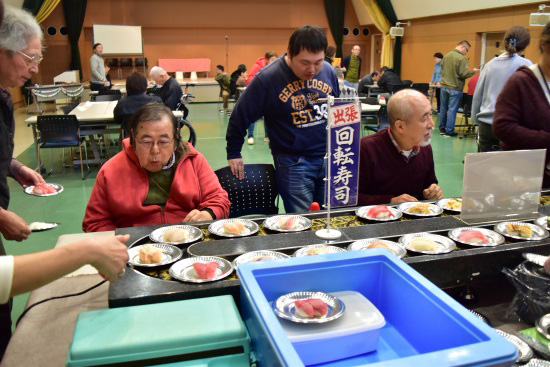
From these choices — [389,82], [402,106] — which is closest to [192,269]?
[402,106]

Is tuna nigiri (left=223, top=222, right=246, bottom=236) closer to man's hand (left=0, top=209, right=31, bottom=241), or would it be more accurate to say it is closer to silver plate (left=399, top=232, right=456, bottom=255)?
silver plate (left=399, top=232, right=456, bottom=255)

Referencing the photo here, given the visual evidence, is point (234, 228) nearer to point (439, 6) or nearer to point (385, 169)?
point (385, 169)

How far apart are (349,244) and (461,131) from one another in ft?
27.3

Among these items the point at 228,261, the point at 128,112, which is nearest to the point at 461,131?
the point at 128,112

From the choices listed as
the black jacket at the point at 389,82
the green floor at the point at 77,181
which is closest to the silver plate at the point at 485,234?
the green floor at the point at 77,181

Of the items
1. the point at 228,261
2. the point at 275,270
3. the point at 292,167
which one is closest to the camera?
the point at 275,270

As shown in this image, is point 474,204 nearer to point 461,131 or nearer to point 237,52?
point 461,131

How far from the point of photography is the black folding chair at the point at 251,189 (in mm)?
2748

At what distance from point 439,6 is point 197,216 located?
38.5 ft

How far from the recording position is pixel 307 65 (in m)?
2.64

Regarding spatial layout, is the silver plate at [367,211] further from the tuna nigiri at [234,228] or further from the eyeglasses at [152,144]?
the eyeglasses at [152,144]

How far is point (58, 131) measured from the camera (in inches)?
233

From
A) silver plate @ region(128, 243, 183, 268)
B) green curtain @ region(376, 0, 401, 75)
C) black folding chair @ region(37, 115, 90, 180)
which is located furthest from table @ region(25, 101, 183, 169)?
green curtain @ region(376, 0, 401, 75)

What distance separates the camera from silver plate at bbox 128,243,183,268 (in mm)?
1492
